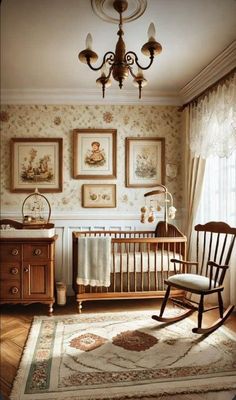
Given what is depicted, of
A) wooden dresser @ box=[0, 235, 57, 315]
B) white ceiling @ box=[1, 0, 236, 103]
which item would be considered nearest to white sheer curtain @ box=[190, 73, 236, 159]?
white ceiling @ box=[1, 0, 236, 103]

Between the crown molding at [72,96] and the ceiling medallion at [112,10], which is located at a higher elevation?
the ceiling medallion at [112,10]

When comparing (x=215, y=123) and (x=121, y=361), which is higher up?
(x=215, y=123)

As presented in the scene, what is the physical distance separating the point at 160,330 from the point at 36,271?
140 cm

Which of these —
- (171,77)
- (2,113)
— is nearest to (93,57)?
(171,77)

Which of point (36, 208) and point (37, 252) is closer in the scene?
point (37, 252)

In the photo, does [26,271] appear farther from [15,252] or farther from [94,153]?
[94,153]

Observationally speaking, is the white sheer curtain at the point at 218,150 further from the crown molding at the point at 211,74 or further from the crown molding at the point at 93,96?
the crown molding at the point at 93,96

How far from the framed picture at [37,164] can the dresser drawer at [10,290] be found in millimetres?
1330

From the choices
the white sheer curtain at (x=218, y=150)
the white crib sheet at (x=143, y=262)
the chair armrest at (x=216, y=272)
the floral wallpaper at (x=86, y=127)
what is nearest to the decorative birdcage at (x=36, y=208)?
the floral wallpaper at (x=86, y=127)

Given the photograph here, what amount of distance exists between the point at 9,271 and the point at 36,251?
347 millimetres

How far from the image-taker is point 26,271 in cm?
349

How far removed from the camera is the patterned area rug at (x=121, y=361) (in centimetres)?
203

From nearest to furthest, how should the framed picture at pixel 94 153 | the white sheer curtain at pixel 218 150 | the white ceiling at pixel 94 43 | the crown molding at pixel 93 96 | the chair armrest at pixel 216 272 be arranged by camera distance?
1. the white ceiling at pixel 94 43
2. the chair armrest at pixel 216 272
3. the white sheer curtain at pixel 218 150
4. the crown molding at pixel 93 96
5. the framed picture at pixel 94 153

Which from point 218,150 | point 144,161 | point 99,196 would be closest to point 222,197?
point 218,150
